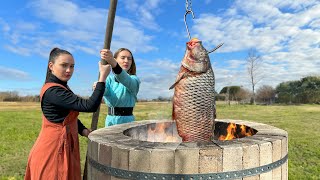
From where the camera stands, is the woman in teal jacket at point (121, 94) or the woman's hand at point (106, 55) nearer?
the woman's hand at point (106, 55)

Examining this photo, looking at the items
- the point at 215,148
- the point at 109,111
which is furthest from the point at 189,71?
the point at 109,111

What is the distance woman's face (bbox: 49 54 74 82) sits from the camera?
292 centimetres

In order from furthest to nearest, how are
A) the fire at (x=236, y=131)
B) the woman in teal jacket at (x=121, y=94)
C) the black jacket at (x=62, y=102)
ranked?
the woman in teal jacket at (x=121, y=94) < the fire at (x=236, y=131) < the black jacket at (x=62, y=102)

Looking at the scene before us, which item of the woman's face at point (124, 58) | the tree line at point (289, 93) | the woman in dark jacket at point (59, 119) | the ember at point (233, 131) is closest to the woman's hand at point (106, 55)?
the woman in dark jacket at point (59, 119)

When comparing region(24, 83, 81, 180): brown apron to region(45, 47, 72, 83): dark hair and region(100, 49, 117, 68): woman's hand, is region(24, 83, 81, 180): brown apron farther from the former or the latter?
region(100, 49, 117, 68): woman's hand

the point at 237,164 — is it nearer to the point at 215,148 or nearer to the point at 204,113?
the point at 215,148

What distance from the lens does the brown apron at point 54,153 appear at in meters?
2.86

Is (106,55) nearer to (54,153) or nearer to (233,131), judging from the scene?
(54,153)

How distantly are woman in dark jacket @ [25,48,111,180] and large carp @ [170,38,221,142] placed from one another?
70 cm

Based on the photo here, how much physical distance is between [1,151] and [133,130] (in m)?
5.91

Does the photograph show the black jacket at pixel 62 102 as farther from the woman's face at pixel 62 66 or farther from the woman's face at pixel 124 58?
the woman's face at pixel 124 58

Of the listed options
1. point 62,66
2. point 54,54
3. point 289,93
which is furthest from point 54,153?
point 289,93

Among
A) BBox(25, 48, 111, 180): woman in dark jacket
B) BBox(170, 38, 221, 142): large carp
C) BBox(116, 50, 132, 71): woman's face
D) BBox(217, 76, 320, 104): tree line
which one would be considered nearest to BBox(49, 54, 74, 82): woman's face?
BBox(25, 48, 111, 180): woman in dark jacket

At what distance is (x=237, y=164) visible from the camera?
2.45m
